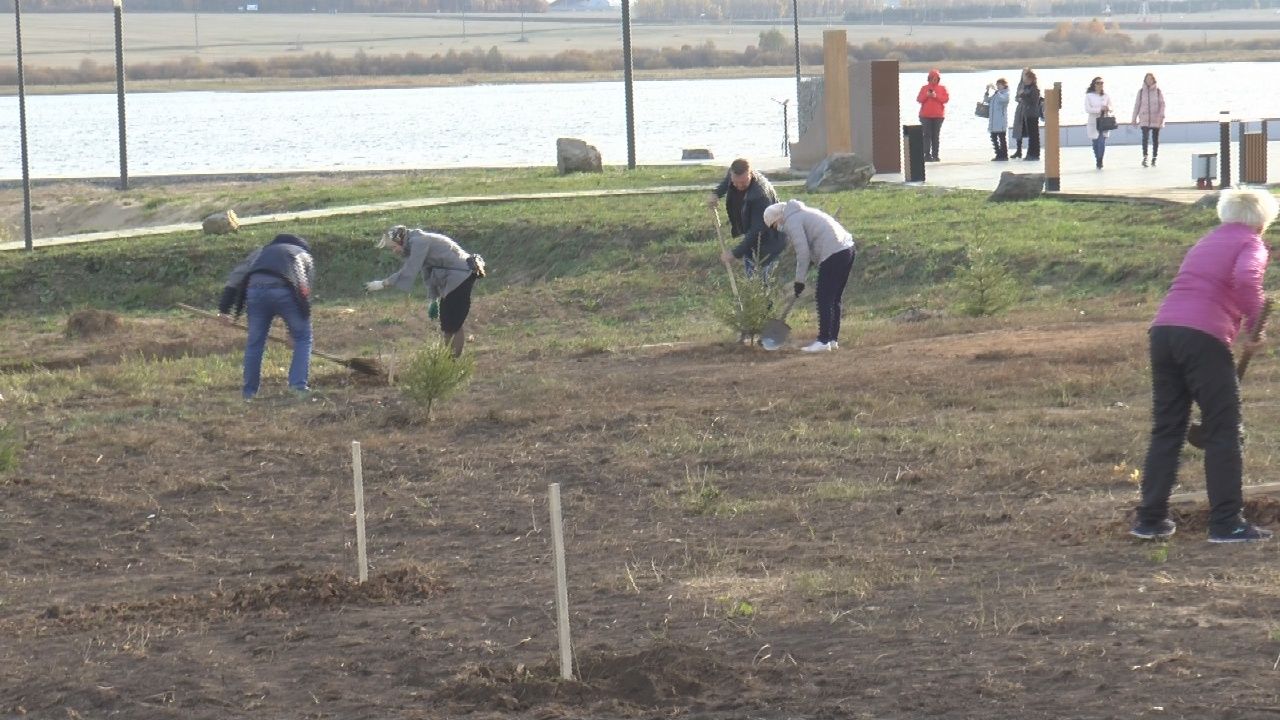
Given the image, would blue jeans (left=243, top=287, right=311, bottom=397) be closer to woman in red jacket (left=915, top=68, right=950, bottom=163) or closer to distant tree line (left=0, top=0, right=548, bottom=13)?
woman in red jacket (left=915, top=68, right=950, bottom=163)

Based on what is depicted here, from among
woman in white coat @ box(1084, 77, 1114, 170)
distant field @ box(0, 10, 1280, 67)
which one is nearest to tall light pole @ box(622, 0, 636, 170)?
woman in white coat @ box(1084, 77, 1114, 170)

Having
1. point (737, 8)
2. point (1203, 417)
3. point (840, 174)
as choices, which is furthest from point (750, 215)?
point (737, 8)

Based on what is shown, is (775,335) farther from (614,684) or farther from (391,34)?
(391,34)

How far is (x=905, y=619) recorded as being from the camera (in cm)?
726

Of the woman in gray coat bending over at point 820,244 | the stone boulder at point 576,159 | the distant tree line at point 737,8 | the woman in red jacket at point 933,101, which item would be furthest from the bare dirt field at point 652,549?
the distant tree line at point 737,8

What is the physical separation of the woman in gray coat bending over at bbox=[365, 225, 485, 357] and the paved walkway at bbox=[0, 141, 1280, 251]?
10.8 metres

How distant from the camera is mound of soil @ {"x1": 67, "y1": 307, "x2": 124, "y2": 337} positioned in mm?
21078

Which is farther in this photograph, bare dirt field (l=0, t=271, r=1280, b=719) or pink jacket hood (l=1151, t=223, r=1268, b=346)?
pink jacket hood (l=1151, t=223, r=1268, b=346)

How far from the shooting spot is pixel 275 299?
1493 cm

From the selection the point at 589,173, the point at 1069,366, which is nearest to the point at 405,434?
the point at 1069,366

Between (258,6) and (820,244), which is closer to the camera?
(820,244)

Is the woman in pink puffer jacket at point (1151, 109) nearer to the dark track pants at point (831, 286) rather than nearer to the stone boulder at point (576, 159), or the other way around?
the stone boulder at point (576, 159)

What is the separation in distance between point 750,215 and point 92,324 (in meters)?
8.13

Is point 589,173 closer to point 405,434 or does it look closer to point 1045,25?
point 405,434
